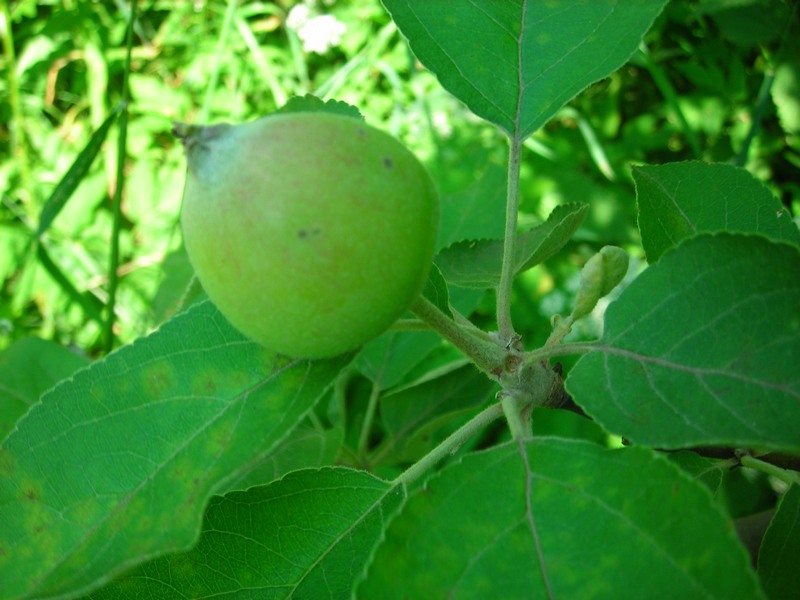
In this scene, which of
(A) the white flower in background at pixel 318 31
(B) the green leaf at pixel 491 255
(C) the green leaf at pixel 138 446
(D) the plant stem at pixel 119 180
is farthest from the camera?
(A) the white flower in background at pixel 318 31

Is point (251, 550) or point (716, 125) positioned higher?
point (251, 550)

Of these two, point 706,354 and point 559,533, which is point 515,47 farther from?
point 559,533

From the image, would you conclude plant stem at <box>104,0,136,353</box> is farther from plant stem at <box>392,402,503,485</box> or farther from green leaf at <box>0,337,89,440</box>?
plant stem at <box>392,402,503,485</box>

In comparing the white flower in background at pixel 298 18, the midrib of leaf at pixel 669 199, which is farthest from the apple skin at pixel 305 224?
the white flower in background at pixel 298 18

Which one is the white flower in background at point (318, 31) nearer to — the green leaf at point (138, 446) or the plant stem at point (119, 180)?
the plant stem at point (119, 180)

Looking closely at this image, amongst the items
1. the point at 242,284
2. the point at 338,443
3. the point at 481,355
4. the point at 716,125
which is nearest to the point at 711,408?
the point at 481,355

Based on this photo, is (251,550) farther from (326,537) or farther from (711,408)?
(711,408)
